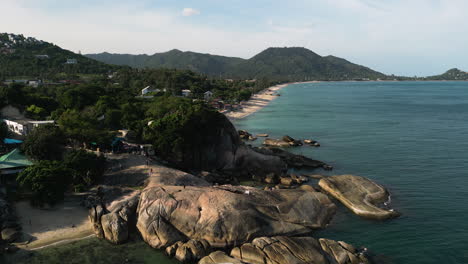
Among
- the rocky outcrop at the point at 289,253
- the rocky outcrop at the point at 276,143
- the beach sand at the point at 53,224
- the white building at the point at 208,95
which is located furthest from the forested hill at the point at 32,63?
the rocky outcrop at the point at 289,253

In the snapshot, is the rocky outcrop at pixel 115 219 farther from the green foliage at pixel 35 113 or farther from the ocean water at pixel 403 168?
the green foliage at pixel 35 113

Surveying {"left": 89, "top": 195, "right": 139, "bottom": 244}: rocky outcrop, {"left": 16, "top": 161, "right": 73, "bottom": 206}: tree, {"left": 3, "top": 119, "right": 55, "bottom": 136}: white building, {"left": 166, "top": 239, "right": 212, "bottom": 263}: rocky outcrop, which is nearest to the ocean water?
{"left": 166, "top": 239, "right": 212, "bottom": 263}: rocky outcrop

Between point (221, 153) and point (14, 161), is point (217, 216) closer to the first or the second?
point (221, 153)

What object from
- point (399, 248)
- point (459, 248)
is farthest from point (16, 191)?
point (459, 248)

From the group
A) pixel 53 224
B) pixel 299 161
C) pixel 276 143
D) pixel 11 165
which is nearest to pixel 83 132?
pixel 11 165

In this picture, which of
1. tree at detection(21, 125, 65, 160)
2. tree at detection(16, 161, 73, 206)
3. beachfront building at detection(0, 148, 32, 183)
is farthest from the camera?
tree at detection(21, 125, 65, 160)

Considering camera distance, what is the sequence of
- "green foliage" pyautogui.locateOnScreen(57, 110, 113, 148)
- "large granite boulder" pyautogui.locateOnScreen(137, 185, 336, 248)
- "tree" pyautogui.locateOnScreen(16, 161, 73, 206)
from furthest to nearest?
"green foliage" pyautogui.locateOnScreen(57, 110, 113, 148) < "tree" pyautogui.locateOnScreen(16, 161, 73, 206) < "large granite boulder" pyautogui.locateOnScreen(137, 185, 336, 248)

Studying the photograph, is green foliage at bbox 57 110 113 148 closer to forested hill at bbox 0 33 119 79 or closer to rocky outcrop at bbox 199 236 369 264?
rocky outcrop at bbox 199 236 369 264
